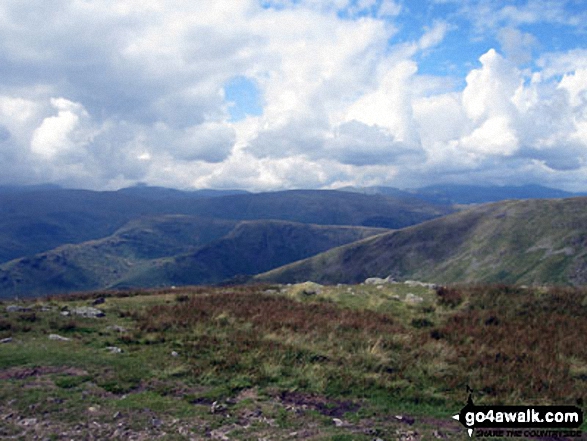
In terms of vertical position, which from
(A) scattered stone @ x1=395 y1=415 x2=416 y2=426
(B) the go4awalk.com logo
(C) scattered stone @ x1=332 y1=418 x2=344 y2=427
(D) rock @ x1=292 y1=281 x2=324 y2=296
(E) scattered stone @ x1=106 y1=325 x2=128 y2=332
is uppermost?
(E) scattered stone @ x1=106 y1=325 x2=128 y2=332

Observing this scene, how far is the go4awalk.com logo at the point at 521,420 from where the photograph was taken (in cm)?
1032

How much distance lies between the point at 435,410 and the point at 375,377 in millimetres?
2128

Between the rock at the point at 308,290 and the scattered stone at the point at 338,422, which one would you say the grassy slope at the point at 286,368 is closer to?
the scattered stone at the point at 338,422

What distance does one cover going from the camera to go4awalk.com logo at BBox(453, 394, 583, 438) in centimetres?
1032

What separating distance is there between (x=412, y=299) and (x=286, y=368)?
1236 centimetres

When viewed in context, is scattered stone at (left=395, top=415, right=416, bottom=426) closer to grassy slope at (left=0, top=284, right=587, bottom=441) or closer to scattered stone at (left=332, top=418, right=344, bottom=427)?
grassy slope at (left=0, top=284, right=587, bottom=441)

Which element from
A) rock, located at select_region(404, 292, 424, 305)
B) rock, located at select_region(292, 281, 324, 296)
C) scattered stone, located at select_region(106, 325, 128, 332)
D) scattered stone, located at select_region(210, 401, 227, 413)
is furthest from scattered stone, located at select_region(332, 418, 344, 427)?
rock, located at select_region(292, 281, 324, 296)

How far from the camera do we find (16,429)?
941 cm

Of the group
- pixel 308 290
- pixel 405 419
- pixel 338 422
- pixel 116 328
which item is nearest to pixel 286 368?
pixel 338 422

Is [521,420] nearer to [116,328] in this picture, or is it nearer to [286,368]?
[286,368]

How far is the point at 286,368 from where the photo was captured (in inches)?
536

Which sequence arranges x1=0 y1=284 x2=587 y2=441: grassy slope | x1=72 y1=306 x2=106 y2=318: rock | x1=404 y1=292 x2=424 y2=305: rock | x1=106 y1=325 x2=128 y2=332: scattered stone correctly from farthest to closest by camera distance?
1. x1=404 y1=292 x2=424 y2=305: rock
2. x1=72 y1=306 x2=106 y2=318: rock
3. x1=106 y1=325 x2=128 y2=332: scattered stone
4. x1=0 y1=284 x2=587 y2=441: grassy slope

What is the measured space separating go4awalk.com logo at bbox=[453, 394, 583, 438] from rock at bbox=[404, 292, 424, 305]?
36.6ft

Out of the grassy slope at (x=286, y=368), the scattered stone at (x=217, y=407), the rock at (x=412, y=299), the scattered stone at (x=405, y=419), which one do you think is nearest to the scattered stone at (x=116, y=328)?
the grassy slope at (x=286, y=368)
